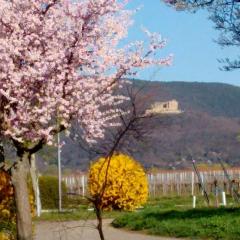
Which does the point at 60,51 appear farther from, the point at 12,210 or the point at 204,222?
the point at 204,222

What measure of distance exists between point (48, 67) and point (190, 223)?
8.73 metres

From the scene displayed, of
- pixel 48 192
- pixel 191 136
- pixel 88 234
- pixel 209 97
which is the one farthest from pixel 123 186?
pixel 209 97

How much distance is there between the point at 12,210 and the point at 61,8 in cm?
457

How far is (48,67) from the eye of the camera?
10.3 meters

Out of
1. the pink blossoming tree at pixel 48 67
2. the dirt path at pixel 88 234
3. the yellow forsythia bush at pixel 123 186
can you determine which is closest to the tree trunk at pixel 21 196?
the pink blossoming tree at pixel 48 67

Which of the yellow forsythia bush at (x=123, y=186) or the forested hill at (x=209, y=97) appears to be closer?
the yellow forsythia bush at (x=123, y=186)

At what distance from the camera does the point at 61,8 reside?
10.7 meters

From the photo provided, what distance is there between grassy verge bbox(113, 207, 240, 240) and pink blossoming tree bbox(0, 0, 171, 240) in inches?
231

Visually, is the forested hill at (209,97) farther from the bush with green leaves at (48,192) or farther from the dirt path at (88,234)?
the dirt path at (88,234)

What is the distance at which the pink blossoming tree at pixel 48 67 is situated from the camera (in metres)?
10.3

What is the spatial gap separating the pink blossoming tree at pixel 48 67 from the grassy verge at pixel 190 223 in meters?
5.86

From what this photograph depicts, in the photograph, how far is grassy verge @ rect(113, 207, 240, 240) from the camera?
16.1 metres

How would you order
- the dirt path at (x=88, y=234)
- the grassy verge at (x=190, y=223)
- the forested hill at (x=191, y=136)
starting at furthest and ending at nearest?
the forested hill at (x=191, y=136), the dirt path at (x=88, y=234), the grassy verge at (x=190, y=223)

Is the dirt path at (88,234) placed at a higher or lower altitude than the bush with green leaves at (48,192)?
lower
